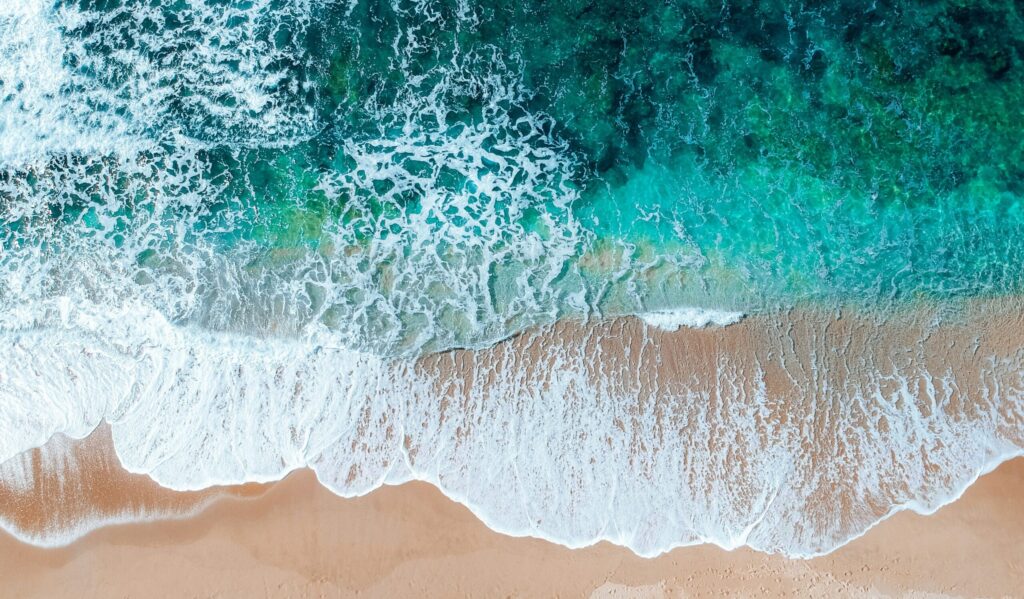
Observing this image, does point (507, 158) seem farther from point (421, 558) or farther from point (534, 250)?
point (421, 558)

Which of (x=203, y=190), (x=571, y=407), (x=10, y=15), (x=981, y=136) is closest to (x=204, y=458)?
(x=203, y=190)

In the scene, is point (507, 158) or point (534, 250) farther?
point (507, 158)

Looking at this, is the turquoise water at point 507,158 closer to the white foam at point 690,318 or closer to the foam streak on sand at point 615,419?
the white foam at point 690,318

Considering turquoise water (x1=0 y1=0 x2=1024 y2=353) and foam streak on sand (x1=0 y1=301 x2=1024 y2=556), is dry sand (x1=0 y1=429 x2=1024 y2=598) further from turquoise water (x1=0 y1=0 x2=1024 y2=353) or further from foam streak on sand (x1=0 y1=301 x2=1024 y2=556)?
turquoise water (x1=0 y1=0 x2=1024 y2=353)

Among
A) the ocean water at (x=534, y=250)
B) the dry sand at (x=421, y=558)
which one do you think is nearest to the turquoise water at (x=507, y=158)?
the ocean water at (x=534, y=250)

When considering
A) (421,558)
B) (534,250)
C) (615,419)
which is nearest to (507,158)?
(534,250)
